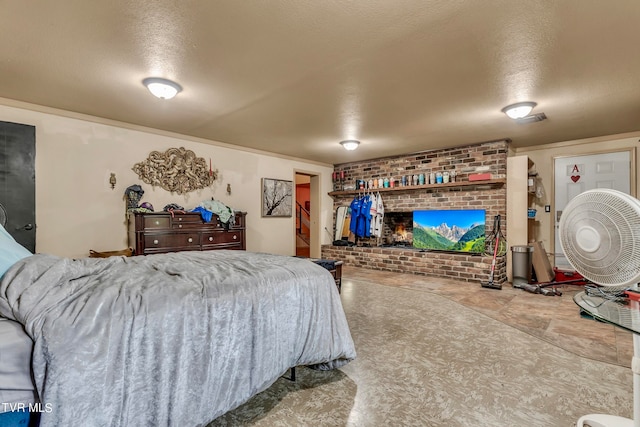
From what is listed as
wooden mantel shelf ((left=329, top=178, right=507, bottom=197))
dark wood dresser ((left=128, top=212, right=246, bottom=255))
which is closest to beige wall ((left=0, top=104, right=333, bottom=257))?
dark wood dresser ((left=128, top=212, right=246, bottom=255))

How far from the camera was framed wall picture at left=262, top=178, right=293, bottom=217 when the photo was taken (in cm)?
A: 575

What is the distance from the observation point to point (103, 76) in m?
2.69

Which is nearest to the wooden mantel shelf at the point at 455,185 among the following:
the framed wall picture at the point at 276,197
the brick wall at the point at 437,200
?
the brick wall at the point at 437,200

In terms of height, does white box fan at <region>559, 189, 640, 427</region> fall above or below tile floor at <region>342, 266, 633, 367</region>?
above

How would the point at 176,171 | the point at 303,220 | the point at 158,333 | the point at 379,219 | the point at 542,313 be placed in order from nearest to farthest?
the point at 158,333, the point at 542,313, the point at 176,171, the point at 379,219, the point at 303,220

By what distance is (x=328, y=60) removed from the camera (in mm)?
2420

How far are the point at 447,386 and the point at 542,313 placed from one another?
2.16m

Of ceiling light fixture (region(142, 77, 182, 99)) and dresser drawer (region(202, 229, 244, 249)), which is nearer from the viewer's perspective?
ceiling light fixture (region(142, 77, 182, 99))

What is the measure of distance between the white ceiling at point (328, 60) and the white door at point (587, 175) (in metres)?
0.76

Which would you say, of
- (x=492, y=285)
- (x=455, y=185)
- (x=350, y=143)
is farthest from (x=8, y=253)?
(x=455, y=185)

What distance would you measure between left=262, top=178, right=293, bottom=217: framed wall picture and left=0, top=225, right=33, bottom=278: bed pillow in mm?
4329

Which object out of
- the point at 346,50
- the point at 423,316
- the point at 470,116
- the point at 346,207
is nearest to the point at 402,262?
the point at 346,207

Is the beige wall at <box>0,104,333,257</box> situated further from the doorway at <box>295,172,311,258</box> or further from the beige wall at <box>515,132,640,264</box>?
the beige wall at <box>515,132,640,264</box>

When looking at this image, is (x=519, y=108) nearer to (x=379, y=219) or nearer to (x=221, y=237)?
(x=379, y=219)
